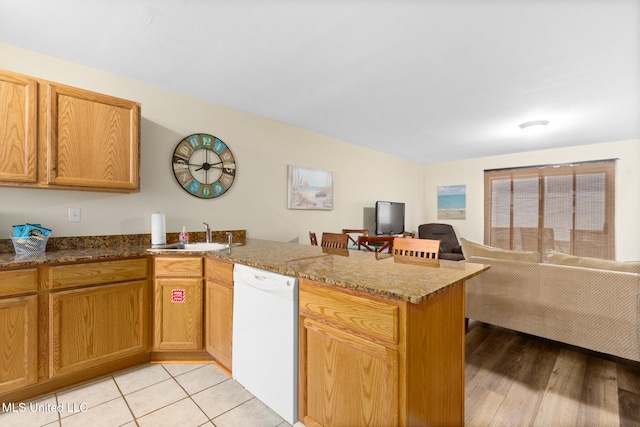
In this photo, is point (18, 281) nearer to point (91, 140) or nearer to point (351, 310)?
point (91, 140)

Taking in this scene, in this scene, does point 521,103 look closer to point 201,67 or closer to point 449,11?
point 449,11

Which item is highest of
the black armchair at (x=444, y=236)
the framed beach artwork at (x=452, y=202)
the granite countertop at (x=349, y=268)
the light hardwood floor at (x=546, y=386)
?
the framed beach artwork at (x=452, y=202)

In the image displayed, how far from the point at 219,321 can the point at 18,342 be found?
3.72 feet

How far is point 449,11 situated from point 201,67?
1.86 metres

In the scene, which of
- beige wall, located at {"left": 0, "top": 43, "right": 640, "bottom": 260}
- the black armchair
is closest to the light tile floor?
beige wall, located at {"left": 0, "top": 43, "right": 640, "bottom": 260}

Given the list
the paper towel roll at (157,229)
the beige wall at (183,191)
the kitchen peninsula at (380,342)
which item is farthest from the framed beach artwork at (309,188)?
the kitchen peninsula at (380,342)

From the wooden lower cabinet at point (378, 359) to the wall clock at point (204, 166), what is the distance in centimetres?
199

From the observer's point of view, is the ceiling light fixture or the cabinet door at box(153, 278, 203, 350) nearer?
the cabinet door at box(153, 278, 203, 350)

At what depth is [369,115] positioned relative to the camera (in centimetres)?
345

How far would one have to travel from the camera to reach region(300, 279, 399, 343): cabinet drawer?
1.13 metres

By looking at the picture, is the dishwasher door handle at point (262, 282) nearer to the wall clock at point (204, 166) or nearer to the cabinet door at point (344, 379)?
the cabinet door at point (344, 379)

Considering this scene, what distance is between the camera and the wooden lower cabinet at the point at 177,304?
2.20 metres

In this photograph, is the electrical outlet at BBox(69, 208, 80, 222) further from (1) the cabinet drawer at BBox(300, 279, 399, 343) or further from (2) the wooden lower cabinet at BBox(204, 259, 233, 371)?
(1) the cabinet drawer at BBox(300, 279, 399, 343)

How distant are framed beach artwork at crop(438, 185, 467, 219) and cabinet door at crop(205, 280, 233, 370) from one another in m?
5.27
